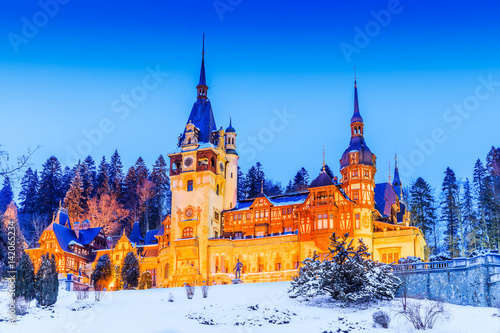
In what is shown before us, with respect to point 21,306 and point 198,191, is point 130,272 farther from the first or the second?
point 21,306

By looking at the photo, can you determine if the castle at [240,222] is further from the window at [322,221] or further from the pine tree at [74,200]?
the pine tree at [74,200]

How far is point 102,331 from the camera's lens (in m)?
33.1

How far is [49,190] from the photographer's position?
3558 inches

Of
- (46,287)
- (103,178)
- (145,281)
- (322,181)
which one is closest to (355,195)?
(322,181)

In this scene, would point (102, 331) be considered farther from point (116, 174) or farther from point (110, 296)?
point (116, 174)

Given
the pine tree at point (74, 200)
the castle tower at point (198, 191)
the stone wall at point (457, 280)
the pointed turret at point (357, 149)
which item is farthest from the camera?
the pine tree at point (74, 200)

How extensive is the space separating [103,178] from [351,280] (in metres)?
61.4

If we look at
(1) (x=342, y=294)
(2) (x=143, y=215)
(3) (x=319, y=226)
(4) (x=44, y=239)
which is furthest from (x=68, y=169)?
(1) (x=342, y=294)

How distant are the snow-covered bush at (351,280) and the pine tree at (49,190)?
190ft

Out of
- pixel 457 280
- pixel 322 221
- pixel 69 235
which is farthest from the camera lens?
pixel 69 235

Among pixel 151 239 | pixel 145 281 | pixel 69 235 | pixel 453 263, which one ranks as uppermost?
pixel 69 235

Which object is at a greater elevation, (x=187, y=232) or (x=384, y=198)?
(x=384, y=198)

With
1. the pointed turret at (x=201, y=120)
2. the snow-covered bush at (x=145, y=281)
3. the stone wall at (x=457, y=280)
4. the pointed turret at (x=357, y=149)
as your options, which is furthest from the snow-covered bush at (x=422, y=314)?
the pointed turret at (x=201, y=120)

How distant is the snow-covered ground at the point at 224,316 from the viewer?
1298 inches
